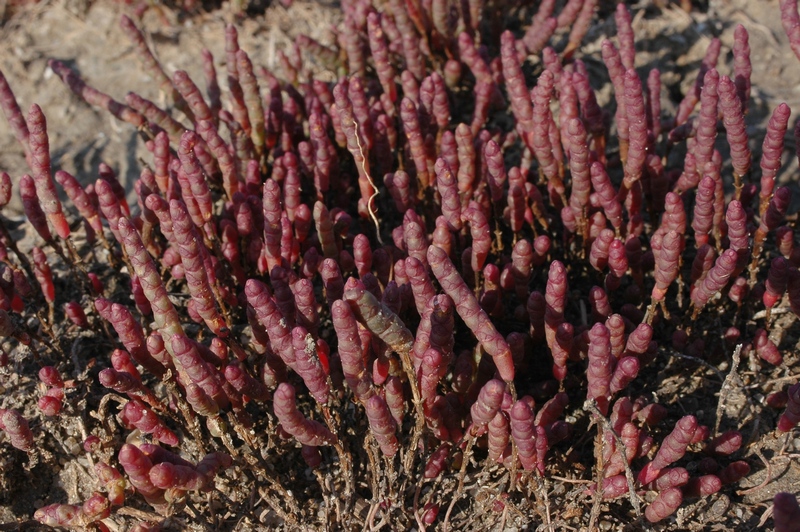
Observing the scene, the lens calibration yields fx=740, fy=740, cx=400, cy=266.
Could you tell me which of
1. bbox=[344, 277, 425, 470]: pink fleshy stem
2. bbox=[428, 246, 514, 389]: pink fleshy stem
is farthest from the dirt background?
bbox=[344, 277, 425, 470]: pink fleshy stem

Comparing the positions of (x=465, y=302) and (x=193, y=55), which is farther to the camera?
(x=193, y=55)

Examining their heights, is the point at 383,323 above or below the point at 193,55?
below

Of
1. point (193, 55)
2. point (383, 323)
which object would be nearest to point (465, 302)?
point (383, 323)

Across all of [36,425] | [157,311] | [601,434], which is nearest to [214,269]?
[157,311]

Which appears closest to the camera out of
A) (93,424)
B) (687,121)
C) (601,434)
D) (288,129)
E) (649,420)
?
(601,434)

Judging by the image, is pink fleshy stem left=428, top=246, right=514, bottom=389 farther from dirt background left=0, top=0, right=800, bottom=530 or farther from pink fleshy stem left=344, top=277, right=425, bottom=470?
dirt background left=0, top=0, right=800, bottom=530

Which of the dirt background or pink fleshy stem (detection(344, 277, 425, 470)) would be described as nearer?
pink fleshy stem (detection(344, 277, 425, 470))

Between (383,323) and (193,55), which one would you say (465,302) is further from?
(193,55)

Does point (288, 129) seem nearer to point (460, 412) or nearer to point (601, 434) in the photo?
point (460, 412)

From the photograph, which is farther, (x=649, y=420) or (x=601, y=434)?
(x=649, y=420)

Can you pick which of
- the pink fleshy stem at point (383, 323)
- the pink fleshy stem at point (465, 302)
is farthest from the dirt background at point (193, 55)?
the pink fleshy stem at point (383, 323)

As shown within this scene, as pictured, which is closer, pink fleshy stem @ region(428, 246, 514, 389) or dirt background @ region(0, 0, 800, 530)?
pink fleshy stem @ region(428, 246, 514, 389)
